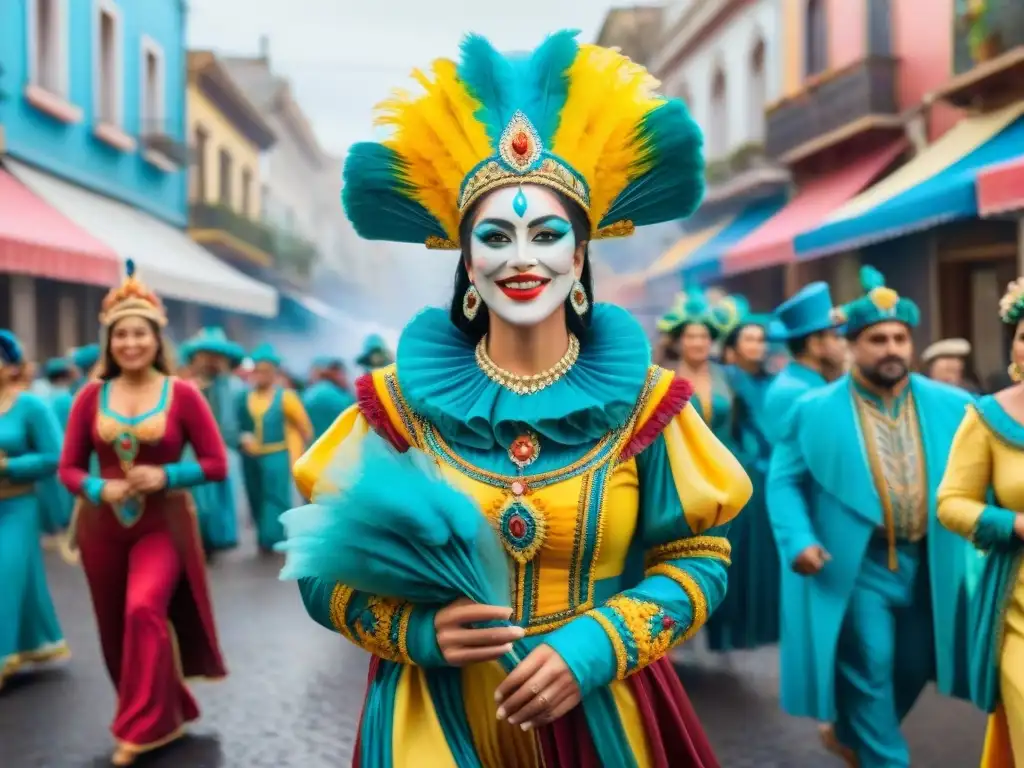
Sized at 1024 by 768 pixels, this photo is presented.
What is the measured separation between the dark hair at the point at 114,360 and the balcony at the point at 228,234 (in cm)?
1953

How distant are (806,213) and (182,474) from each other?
11758 mm

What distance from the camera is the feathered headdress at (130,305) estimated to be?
5.21m

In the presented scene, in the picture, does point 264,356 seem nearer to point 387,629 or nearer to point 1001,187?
point 1001,187

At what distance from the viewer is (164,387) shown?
529 centimetres

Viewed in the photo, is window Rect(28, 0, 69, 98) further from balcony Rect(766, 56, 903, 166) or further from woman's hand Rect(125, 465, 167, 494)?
woman's hand Rect(125, 465, 167, 494)

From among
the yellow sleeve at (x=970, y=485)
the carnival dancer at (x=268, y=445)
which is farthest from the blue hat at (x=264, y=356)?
the yellow sleeve at (x=970, y=485)

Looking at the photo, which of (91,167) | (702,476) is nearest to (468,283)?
(702,476)

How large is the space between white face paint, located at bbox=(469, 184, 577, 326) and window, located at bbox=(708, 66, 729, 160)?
19.0 metres

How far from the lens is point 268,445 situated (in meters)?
11.1

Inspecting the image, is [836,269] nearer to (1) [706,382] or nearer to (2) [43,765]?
(1) [706,382]

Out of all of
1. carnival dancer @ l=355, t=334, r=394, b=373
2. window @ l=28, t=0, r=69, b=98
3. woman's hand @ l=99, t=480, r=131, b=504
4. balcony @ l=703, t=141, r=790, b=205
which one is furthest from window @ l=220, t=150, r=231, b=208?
woman's hand @ l=99, t=480, r=131, b=504

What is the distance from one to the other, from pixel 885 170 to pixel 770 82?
15.0 ft

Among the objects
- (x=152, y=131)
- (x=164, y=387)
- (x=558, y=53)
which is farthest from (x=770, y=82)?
(x=558, y=53)

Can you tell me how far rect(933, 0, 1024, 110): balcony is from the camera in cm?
1130
